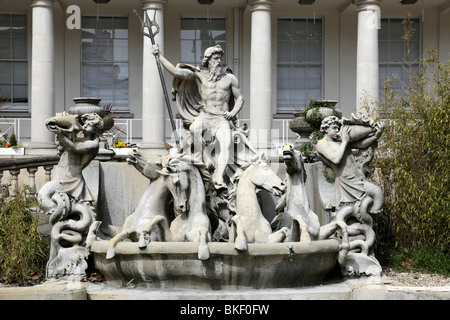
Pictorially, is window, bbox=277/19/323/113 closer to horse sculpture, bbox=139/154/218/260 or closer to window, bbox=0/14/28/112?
window, bbox=0/14/28/112

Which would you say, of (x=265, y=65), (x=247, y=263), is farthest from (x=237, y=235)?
(x=265, y=65)

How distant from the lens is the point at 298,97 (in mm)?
27750

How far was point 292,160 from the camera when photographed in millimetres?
8914

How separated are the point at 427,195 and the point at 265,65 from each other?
14005 mm

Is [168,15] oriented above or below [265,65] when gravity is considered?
above

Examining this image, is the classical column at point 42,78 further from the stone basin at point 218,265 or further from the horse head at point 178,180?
the stone basin at point 218,265

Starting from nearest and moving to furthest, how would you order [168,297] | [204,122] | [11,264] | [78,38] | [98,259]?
[168,297]
[98,259]
[11,264]
[204,122]
[78,38]

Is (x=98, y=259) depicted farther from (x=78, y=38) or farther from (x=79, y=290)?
(x=78, y=38)

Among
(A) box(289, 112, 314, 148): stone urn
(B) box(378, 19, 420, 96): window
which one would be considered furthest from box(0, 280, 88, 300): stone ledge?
(B) box(378, 19, 420, 96): window

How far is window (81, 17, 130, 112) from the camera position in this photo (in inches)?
1070

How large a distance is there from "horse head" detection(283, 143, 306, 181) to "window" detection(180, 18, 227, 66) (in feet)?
61.5

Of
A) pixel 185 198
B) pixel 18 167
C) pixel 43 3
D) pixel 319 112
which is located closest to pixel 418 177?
pixel 185 198

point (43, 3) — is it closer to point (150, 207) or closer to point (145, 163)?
Answer: point (145, 163)

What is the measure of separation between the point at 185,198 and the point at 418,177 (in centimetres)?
374
